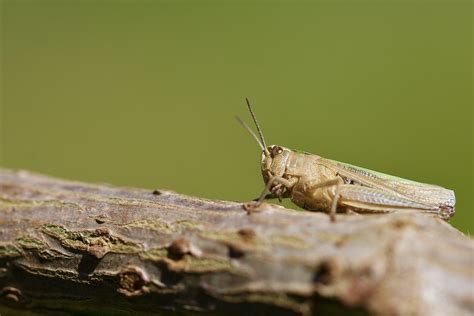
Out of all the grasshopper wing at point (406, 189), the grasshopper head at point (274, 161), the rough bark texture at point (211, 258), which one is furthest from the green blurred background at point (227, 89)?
the rough bark texture at point (211, 258)

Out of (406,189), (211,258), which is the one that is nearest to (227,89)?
(406,189)

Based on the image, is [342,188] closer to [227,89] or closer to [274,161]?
[274,161]

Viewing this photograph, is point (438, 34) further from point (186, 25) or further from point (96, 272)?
point (96, 272)

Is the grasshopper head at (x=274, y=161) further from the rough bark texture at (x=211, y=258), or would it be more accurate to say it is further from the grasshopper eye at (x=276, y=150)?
the rough bark texture at (x=211, y=258)

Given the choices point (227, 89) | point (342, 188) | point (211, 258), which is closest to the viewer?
point (211, 258)

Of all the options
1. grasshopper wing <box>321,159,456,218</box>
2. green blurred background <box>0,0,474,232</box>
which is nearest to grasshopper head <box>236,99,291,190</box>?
grasshopper wing <box>321,159,456,218</box>

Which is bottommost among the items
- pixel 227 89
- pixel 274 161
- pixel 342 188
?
pixel 342 188

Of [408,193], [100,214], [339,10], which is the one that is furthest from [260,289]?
[339,10]
